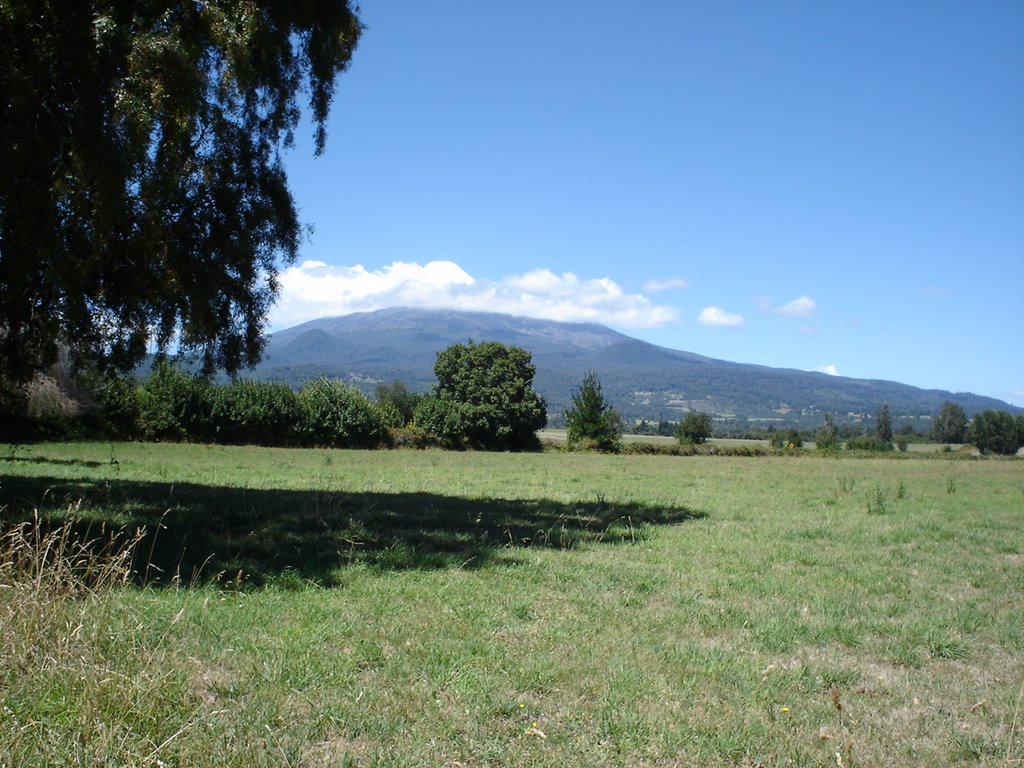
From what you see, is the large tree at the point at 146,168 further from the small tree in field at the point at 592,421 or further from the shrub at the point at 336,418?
the small tree in field at the point at 592,421

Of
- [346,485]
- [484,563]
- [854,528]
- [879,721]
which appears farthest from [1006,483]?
[879,721]

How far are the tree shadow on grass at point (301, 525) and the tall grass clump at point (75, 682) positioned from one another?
1.60 metres

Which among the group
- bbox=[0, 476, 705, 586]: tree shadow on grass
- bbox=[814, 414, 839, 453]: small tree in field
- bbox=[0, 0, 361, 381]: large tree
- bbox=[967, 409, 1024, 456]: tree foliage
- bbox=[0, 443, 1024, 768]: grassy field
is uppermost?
bbox=[0, 0, 361, 381]: large tree

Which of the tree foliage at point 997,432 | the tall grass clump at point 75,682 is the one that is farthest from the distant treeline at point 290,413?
the tree foliage at point 997,432

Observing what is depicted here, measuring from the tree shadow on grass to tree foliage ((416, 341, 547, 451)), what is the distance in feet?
129

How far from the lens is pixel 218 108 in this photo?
33.9 feet

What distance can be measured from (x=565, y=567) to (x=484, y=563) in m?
0.86

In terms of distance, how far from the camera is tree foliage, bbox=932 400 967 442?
9811 centimetres

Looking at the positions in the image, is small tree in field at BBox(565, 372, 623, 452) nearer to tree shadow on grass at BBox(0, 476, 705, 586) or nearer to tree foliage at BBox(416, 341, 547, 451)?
→ tree foliage at BBox(416, 341, 547, 451)

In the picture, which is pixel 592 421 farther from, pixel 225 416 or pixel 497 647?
pixel 497 647

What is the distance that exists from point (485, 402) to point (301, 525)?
50.5 meters

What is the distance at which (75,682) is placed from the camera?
3908mm

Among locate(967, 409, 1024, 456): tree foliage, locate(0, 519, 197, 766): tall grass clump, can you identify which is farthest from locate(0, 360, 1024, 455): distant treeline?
locate(967, 409, 1024, 456): tree foliage

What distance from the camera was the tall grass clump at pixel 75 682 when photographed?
11.2 ft
